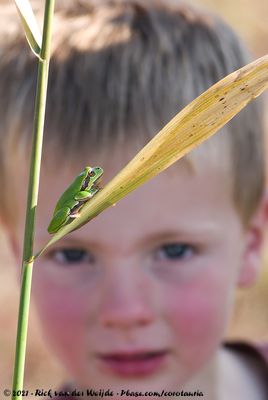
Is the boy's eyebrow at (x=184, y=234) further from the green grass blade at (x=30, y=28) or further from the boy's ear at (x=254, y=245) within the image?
the green grass blade at (x=30, y=28)

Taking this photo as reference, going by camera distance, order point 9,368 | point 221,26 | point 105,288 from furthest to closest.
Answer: point 9,368, point 221,26, point 105,288

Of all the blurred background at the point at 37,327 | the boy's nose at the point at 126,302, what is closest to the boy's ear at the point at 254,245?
the boy's nose at the point at 126,302

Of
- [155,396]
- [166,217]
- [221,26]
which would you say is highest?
[221,26]

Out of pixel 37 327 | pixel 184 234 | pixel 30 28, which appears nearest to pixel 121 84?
pixel 184 234

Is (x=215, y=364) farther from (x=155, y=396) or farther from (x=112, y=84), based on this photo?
(x=112, y=84)

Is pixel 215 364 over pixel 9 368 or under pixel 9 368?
under

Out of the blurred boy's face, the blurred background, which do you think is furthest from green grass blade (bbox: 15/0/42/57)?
the blurred background

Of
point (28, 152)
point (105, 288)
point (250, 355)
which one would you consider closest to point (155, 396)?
point (105, 288)
